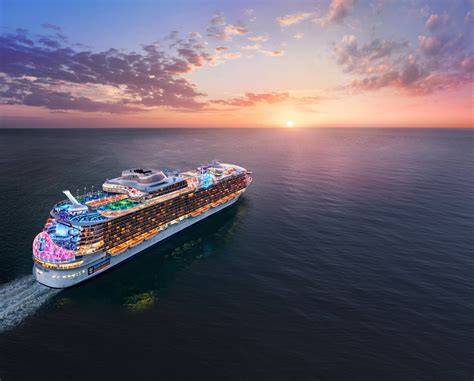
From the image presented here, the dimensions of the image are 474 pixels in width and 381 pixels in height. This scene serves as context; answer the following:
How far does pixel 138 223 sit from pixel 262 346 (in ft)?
156

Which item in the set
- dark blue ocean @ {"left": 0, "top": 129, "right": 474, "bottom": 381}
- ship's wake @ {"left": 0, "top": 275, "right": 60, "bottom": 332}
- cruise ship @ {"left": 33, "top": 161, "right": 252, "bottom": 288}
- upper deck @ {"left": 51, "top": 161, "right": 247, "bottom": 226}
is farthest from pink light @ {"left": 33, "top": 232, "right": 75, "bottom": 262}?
dark blue ocean @ {"left": 0, "top": 129, "right": 474, "bottom": 381}

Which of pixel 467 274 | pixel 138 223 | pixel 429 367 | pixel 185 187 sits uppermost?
pixel 185 187

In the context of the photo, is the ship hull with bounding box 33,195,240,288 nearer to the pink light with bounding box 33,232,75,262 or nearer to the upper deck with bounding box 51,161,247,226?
the pink light with bounding box 33,232,75,262

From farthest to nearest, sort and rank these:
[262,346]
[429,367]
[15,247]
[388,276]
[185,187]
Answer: [185,187], [15,247], [388,276], [262,346], [429,367]

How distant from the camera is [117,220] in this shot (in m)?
72.2

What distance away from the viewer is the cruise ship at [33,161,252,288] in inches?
2450

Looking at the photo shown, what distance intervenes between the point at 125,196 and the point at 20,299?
3532 centimetres

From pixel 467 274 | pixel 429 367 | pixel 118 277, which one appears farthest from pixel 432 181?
pixel 118 277

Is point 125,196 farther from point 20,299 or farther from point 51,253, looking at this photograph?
point 20,299

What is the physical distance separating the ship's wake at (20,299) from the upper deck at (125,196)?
15805 millimetres

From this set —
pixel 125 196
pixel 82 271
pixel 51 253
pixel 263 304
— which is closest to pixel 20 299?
pixel 51 253

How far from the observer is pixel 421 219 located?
100 m

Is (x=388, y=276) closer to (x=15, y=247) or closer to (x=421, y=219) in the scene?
(x=421, y=219)

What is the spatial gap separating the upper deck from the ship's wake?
15.8 meters
